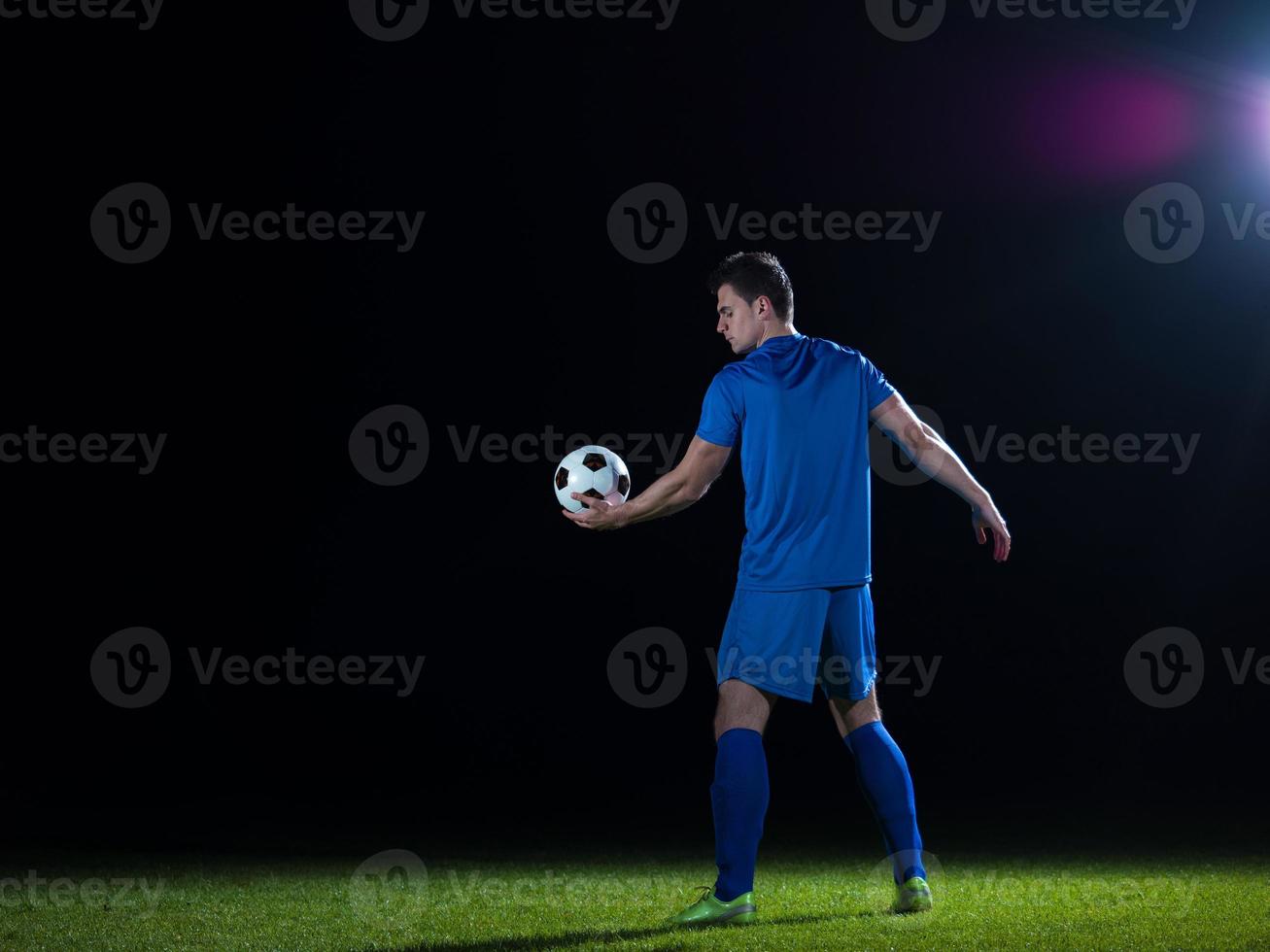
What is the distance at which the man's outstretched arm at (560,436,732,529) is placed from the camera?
330 centimetres

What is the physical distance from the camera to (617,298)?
314 inches

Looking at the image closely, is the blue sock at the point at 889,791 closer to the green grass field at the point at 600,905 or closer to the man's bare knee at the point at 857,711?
the man's bare knee at the point at 857,711

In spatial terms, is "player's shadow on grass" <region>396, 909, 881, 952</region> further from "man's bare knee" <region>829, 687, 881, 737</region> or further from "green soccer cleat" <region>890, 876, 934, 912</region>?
"man's bare knee" <region>829, 687, 881, 737</region>

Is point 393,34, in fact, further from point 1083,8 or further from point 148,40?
point 1083,8

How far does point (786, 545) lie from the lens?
3293mm

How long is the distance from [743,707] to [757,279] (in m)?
1.11

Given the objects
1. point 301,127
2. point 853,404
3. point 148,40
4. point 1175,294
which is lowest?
point 853,404

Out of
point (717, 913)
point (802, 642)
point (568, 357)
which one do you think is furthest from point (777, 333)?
point (568, 357)

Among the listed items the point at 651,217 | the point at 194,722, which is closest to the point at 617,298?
the point at 651,217

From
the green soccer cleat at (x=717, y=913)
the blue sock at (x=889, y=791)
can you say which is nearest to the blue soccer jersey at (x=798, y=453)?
the blue sock at (x=889, y=791)

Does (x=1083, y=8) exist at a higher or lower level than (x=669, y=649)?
higher

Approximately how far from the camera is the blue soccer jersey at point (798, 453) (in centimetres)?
330

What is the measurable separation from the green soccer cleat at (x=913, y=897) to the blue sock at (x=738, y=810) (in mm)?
426

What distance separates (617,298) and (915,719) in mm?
3138
